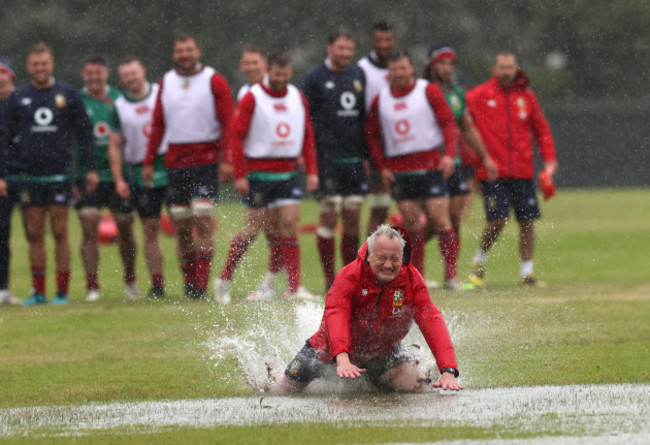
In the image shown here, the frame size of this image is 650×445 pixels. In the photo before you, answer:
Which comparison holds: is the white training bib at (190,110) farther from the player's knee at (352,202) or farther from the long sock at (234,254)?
the player's knee at (352,202)

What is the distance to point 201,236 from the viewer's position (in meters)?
12.9

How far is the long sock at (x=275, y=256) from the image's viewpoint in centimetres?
1275

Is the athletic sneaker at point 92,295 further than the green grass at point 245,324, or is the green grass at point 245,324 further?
the athletic sneaker at point 92,295

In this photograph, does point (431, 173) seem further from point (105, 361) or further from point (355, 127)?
point (105, 361)

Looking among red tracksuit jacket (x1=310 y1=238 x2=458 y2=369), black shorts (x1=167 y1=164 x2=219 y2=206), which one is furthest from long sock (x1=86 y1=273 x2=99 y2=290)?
red tracksuit jacket (x1=310 y1=238 x2=458 y2=369)

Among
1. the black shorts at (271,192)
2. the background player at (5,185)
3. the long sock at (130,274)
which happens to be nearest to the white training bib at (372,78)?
the black shorts at (271,192)

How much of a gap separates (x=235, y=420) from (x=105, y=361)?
2.70 meters

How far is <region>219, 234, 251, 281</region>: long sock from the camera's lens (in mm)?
12477

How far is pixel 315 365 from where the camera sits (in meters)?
7.86

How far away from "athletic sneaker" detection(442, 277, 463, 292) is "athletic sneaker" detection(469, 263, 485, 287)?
0.37 meters

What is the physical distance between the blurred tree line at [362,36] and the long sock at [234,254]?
82.8 feet

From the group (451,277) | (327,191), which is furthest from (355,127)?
(451,277)

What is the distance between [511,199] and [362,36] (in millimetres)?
25796

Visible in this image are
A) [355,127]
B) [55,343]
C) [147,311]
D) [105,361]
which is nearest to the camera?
[105,361]
